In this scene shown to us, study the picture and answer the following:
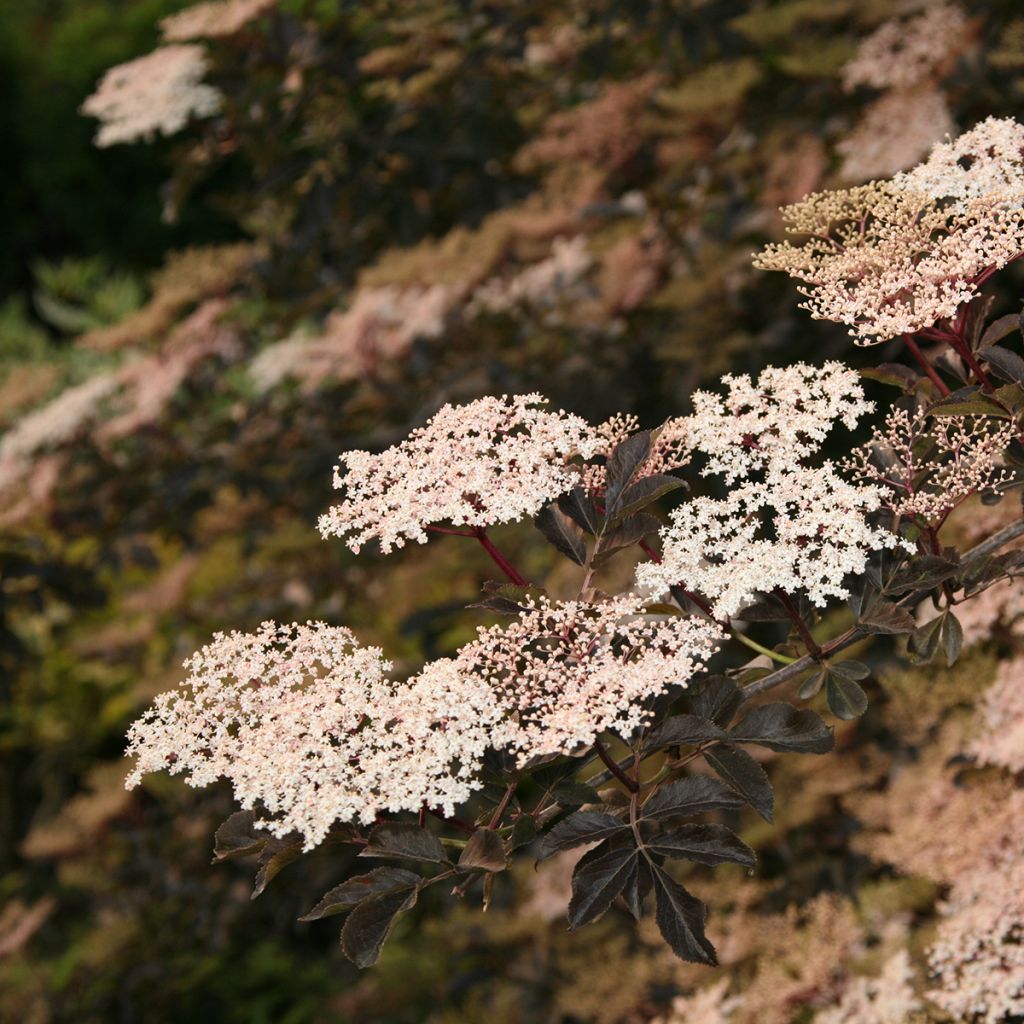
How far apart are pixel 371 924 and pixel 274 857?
0.27 feet

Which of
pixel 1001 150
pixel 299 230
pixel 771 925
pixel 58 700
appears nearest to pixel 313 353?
pixel 299 230

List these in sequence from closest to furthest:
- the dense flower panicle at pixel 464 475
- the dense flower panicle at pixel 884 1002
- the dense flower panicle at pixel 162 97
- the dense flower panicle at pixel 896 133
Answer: the dense flower panicle at pixel 464 475 < the dense flower panicle at pixel 884 1002 < the dense flower panicle at pixel 896 133 < the dense flower panicle at pixel 162 97

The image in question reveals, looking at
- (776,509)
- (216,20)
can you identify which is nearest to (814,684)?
(776,509)

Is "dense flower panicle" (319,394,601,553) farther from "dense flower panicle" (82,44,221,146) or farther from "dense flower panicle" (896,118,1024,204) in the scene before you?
"dense flower panicle" (82,44,221,146)

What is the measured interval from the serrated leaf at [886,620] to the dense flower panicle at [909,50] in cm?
170

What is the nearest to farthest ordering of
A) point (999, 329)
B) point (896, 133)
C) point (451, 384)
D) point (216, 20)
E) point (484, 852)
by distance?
point (484, 852)
point (999, 329)
point (896, 133)
point (216, 20)
point (451, 384)

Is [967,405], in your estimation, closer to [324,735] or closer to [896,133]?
[324,735]

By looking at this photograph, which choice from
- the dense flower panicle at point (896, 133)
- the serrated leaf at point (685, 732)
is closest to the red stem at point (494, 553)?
the serrated leaf at point (685, 732)

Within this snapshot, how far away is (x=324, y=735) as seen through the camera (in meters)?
0.85

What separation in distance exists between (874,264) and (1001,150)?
0.59 feet

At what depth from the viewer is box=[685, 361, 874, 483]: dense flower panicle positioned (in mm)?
944

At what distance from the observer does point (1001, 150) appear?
3.42 ft

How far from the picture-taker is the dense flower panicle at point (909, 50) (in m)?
2.34

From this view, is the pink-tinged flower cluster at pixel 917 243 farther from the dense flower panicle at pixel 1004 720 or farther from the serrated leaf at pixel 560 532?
the dense flower panicle at pixel 1004 720
